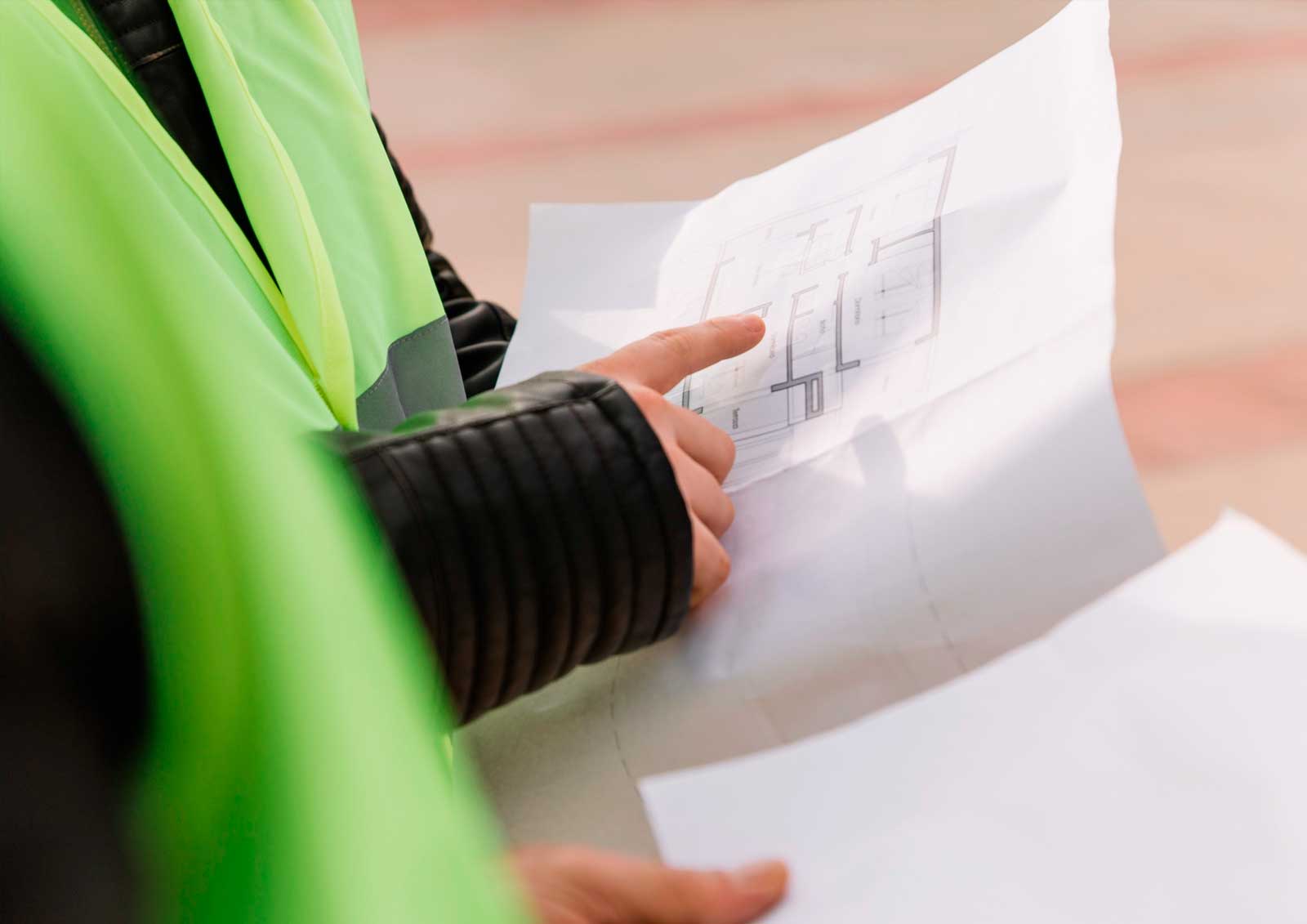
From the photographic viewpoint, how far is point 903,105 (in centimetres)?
70

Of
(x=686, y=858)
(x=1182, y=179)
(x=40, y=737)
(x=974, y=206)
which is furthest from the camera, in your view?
(x=1182, y=179)

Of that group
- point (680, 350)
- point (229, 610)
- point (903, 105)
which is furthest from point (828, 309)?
point (903, 105)

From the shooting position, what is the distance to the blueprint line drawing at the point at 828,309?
33 centimetres

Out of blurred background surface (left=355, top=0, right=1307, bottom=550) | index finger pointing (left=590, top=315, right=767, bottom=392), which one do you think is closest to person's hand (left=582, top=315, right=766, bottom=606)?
index finger pointing (left=590, top=315, right=767, bottom=392)

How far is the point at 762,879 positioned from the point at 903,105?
Answer: 0.57 meters

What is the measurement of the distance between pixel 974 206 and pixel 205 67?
0.70ft

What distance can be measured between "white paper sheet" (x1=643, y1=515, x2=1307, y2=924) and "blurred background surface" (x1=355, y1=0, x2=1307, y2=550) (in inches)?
1.6

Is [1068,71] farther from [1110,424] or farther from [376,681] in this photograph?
[376,681]

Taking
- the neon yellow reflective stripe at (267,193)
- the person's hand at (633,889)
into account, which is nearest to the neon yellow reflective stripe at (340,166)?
the neon yellow reflective stripe at (267,193)

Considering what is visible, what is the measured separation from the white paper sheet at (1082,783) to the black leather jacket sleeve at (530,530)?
41mm

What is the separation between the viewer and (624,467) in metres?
0.27

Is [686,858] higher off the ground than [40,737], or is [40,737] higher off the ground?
[40,737]

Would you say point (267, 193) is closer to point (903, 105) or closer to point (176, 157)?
point (176, 157)

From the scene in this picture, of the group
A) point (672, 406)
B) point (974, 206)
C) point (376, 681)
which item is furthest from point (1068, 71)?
point (376, 681)
